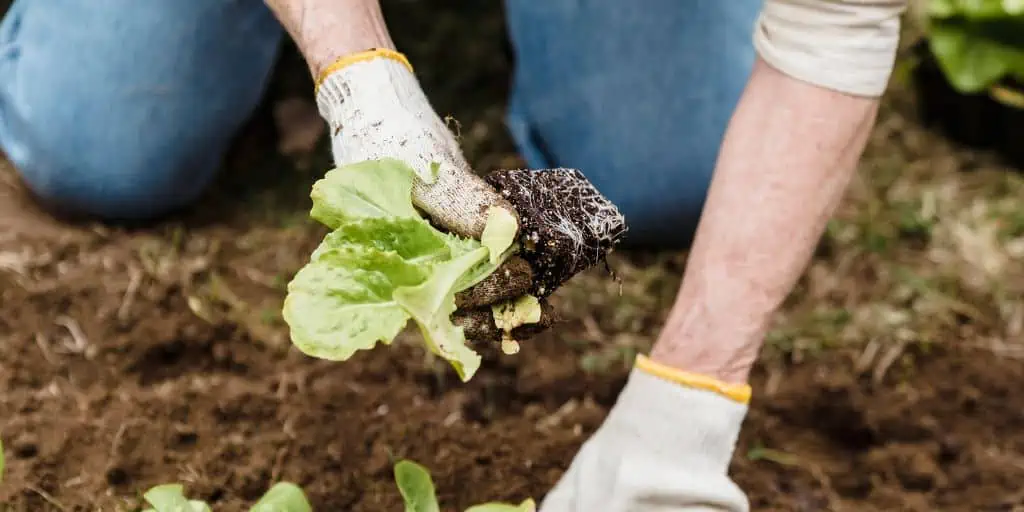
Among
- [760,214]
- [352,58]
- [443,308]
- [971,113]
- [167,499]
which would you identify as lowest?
[971,113]

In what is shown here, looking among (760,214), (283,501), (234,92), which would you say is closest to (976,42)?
(760,214)

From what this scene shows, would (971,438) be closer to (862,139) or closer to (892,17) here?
(862,139)

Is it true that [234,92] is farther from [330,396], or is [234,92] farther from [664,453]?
[664,453]

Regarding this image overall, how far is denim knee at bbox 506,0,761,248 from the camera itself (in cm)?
191

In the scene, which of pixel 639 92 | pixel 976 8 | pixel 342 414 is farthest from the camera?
pixel 976 8

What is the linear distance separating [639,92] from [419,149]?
3.40ft

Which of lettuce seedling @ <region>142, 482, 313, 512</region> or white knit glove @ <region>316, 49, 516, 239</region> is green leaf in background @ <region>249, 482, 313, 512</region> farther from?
white knit glove @ <region>316, 49, 516, 239</region>

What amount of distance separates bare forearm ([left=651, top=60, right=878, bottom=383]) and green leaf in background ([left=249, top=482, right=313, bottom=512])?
19.6 inches

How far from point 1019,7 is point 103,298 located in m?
1.95

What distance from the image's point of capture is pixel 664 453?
123 cm

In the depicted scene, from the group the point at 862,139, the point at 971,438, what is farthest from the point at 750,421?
the point at 862,139

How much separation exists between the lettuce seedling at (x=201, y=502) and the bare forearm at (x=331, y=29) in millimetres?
477

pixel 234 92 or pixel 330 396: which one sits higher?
pixel 234 92

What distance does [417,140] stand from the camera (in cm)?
104
